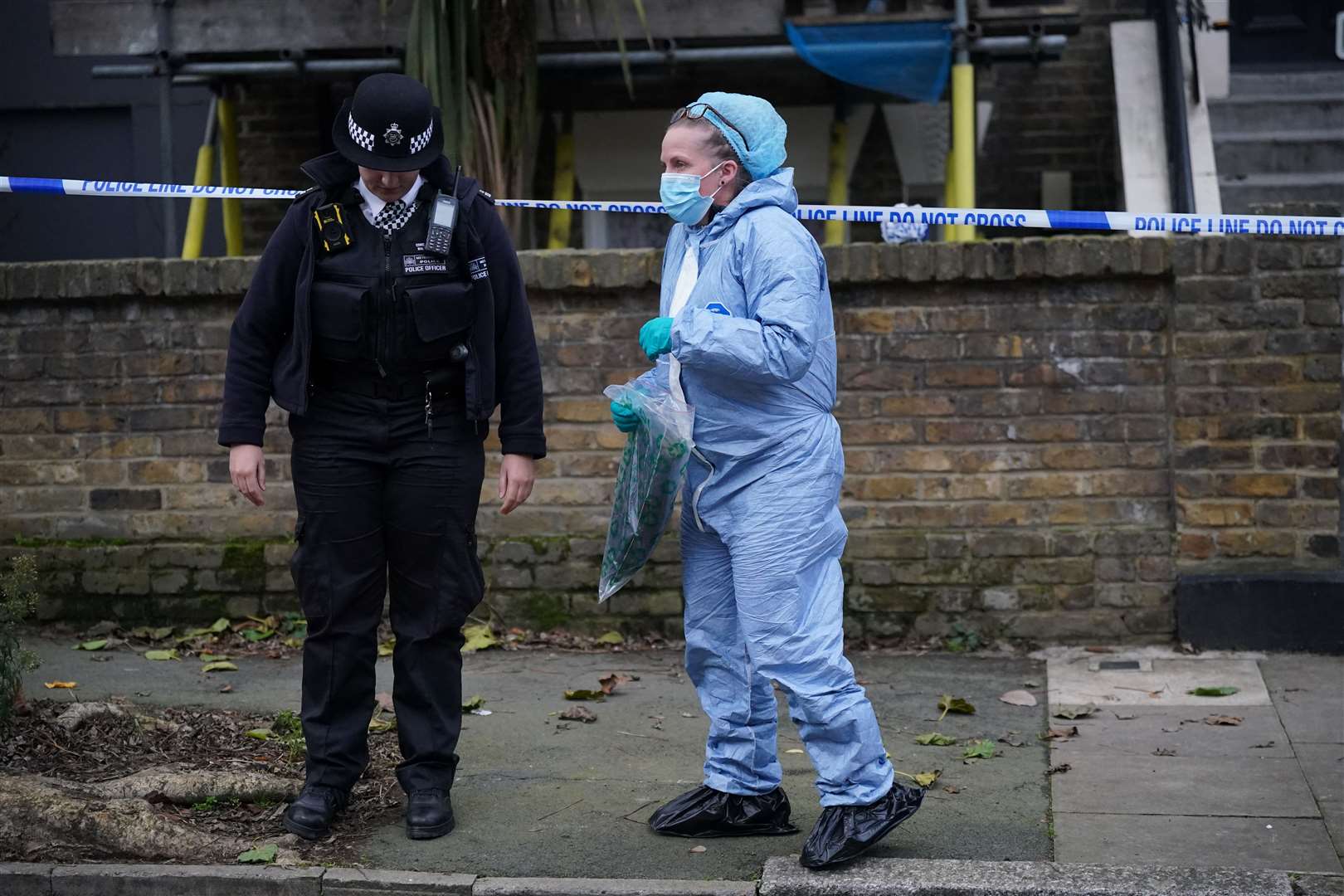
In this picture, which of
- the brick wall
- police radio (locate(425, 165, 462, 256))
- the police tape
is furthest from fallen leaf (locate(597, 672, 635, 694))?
police radio (locate(425, 165, 462, 256))

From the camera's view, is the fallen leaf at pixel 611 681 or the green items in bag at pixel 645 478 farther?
the fallen leaf at pixel 611 681

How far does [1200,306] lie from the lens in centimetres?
596

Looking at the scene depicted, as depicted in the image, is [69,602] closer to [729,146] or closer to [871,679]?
[871,679]

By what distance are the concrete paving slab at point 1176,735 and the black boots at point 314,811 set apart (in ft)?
6.87

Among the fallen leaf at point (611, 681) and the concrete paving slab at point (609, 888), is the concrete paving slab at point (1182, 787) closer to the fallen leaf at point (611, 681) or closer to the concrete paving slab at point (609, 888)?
the concrete paving slab at point (609, 888)

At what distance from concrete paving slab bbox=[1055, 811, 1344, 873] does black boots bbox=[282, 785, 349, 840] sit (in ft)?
5.99

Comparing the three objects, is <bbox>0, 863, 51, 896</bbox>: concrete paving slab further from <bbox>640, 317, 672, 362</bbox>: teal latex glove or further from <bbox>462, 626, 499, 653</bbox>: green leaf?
<bbox>462, 626, 499, 653</bbox>: green leaf

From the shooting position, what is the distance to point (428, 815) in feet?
13.3

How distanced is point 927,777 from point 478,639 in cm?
233

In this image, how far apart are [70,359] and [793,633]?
400 centimetres

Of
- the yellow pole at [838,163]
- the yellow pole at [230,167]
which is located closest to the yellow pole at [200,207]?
the yellow pole at [230,167]

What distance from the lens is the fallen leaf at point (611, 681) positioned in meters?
5.61

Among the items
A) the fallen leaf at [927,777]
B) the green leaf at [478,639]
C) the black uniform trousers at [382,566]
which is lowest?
the fallen leaf at [927,777]

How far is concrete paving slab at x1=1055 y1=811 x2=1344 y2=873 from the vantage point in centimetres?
379
